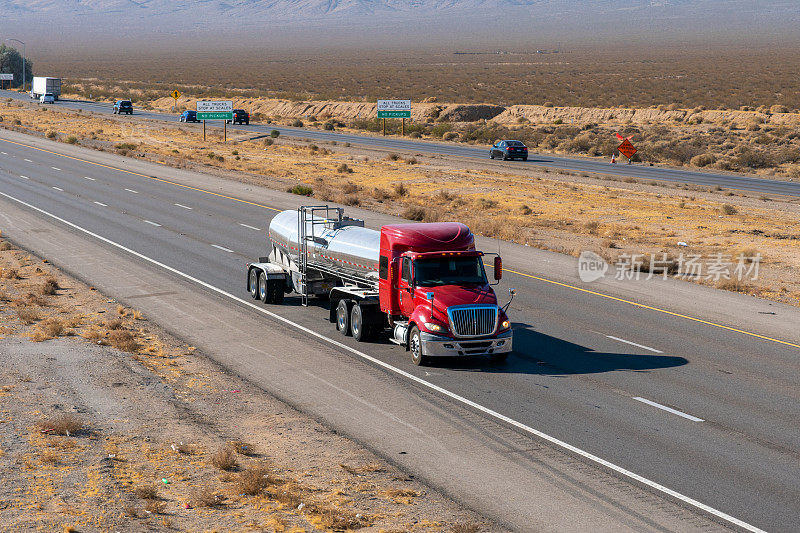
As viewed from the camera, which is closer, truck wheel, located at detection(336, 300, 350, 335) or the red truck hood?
the red truck hood

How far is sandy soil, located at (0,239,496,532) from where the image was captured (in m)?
11.4

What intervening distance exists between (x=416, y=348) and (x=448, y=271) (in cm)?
171

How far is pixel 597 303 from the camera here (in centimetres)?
2514

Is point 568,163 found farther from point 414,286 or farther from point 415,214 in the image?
point 414,286

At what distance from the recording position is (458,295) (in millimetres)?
18359

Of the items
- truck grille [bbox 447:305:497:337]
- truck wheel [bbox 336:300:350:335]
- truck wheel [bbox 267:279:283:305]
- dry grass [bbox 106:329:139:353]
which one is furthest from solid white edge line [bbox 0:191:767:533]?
dry grass [bbox 106:329:139:353]

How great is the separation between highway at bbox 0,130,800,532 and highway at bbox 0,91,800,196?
91.3 feet

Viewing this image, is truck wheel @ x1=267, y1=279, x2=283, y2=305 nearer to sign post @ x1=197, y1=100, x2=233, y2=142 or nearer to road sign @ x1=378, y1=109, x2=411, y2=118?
sign post @ x1=197, y1=100, x2=233, y2=142

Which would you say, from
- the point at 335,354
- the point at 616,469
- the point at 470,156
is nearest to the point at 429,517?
the point at 616,469

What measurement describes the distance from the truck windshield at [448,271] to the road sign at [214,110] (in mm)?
59852

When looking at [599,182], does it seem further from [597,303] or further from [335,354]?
[335,354]

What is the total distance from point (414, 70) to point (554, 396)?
615ft

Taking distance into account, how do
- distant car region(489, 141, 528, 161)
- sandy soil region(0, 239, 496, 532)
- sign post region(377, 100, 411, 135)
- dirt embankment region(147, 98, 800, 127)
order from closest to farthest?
sandy soil region(0, 239, 496, 532) < distant car region(489, 141, 528, 161) < dirt embankment region(147, 98, 800, 127) < sign post region(377, 100, 411, 135)

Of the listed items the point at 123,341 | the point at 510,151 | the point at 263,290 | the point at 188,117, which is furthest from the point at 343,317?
the point at 188,117
